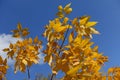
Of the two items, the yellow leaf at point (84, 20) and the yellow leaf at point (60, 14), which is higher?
the yellow leaf at point (60, 14)

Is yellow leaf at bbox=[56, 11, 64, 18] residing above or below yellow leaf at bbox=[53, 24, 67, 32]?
above

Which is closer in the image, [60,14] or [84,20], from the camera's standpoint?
[84,20]

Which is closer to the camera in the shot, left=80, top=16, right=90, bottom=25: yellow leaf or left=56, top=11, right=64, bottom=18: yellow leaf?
left=80, top=16, right=90, bottom=25: yellow leaf

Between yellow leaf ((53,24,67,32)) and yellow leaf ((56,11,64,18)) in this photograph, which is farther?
yellow leaf ((56,11,64,18))

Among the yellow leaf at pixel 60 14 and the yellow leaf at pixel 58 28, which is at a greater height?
the yellow leaf at pixel 60 14

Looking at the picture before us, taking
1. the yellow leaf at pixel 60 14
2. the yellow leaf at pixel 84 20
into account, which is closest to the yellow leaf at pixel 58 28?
the yellow leaf at pixel 84 20

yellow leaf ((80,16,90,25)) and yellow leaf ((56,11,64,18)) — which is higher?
yellow leaf ((56,11,64,18))

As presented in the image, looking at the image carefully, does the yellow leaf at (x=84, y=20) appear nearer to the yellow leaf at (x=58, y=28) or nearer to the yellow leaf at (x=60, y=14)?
the yellow leaf at (x=58, y=28)

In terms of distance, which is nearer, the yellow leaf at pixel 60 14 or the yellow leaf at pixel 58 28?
the yellow leaf at pixel 58 28

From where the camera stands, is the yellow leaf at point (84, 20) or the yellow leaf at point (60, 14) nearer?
the yellow leaf at point (84, 20)

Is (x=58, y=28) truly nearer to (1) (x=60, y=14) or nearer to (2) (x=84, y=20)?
(2) (x=84, y=20)

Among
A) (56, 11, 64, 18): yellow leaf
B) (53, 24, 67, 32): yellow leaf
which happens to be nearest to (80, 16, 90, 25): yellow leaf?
(53, 24, 67, 32): yellow leaf

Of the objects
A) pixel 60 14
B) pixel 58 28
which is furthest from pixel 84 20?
pixel 60 14

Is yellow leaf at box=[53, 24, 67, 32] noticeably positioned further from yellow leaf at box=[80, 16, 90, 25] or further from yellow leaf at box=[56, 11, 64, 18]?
yellow leaf at box=[56, 11, 64, 18]
